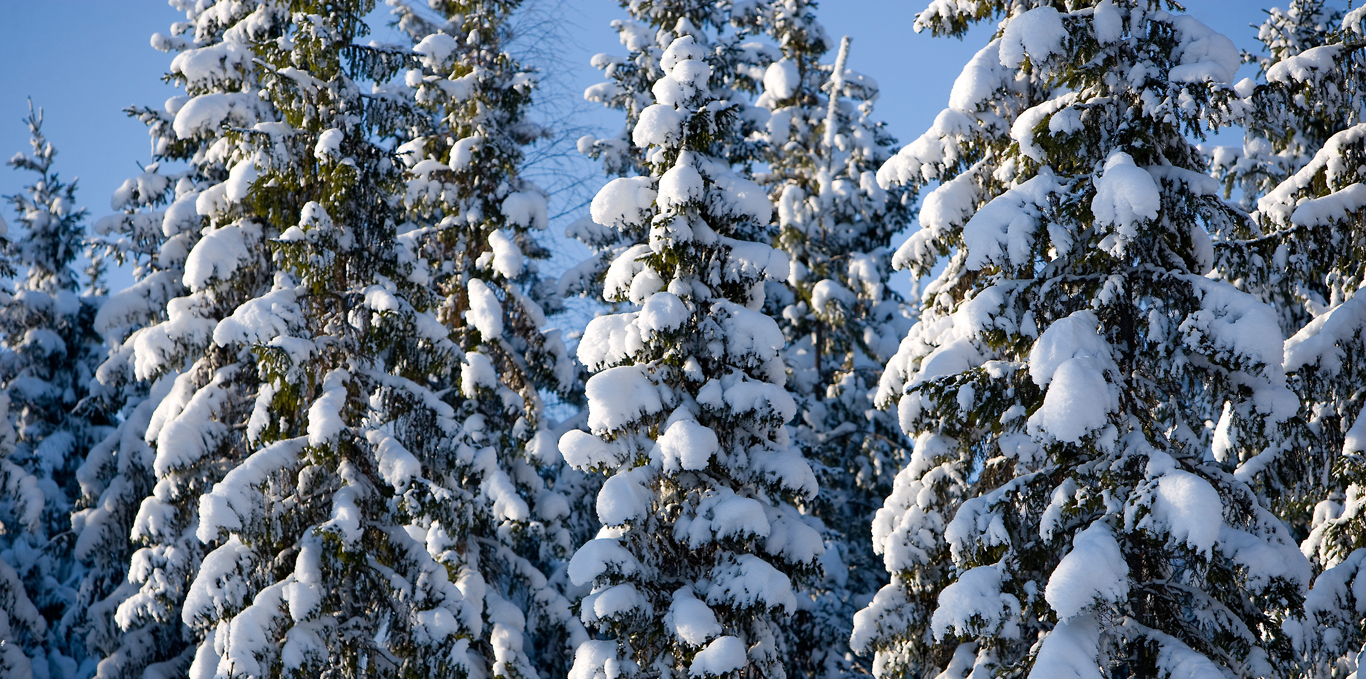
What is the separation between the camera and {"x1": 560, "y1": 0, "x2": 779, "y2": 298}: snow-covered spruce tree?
16688mm

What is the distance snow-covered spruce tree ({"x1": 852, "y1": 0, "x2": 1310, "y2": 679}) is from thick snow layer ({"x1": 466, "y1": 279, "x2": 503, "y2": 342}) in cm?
677

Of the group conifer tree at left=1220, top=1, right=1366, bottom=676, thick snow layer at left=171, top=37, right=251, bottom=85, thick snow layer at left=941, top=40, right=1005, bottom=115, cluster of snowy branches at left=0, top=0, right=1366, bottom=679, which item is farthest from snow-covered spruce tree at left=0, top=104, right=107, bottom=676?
conifer tree at left=1220, top=1, right=1366, bottom=676

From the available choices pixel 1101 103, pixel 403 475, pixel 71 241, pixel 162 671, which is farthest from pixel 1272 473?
pixel 71 241

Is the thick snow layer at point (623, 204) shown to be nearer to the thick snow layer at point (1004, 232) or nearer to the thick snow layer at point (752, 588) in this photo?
the thick snow layer at point (752, 588)

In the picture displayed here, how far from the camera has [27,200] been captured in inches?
855

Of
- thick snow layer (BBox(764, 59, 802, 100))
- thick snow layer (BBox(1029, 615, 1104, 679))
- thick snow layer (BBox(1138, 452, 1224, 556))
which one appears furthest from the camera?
thick snow layer (BBox(764, 59, 802, 100))

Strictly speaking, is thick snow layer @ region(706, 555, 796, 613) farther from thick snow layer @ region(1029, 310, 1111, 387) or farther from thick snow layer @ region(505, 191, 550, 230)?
thick snow layer @ region(505, 191, 550, 230)

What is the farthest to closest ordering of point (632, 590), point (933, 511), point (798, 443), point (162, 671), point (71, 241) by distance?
point (71, 241) → point (798, 443) → point (162, 671) → point (933, 511) → point (632, 590)

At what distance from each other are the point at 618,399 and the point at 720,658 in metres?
2.57

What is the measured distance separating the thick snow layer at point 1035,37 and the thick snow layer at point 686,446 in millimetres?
4251

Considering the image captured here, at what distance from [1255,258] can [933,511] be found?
469 centimetres

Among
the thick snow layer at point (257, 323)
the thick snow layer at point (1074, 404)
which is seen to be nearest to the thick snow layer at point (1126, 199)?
the thick snow layer at point (1074, 404)

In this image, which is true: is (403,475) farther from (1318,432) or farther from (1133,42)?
(1318,432)

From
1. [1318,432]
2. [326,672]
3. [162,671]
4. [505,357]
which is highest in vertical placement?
[505,357]
